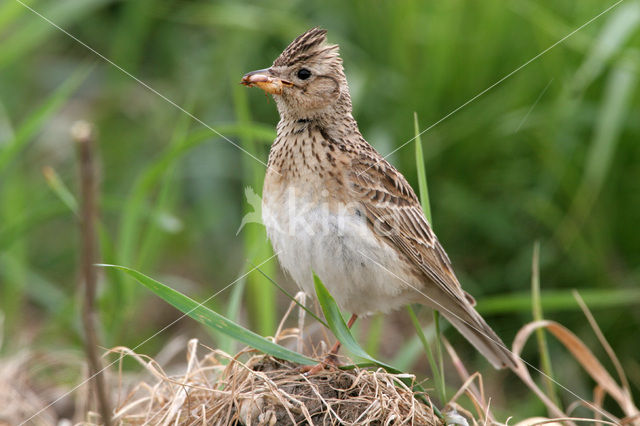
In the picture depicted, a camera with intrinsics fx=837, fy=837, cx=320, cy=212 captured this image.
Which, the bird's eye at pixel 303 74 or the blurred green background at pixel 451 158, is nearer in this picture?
the bird's eye at pixel 303 74

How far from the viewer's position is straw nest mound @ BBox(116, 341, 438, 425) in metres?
2.57

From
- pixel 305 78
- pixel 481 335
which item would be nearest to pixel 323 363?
pixel 481 335

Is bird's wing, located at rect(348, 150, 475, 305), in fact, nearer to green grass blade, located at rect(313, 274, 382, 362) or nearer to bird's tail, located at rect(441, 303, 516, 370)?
bird's tail, located at rect(441, 303, 516, 370)

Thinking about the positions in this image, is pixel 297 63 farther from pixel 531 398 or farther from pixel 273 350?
pixel 531 398

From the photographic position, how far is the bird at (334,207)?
10.2 ft

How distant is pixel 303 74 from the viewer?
3246 mm

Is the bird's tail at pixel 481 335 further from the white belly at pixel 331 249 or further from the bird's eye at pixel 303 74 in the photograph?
the bird's eye at pixel 303 74

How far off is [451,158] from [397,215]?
239cm

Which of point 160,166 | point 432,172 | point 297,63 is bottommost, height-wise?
point 432,172

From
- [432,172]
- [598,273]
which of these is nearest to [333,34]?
[432,172]

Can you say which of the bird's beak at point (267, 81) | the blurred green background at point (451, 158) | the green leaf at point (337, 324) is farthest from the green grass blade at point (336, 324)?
the blurred green background at point (451, 158)

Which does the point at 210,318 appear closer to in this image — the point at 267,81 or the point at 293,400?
the point at 293,400

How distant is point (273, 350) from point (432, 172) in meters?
3.31

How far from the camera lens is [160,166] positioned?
3623 mm
